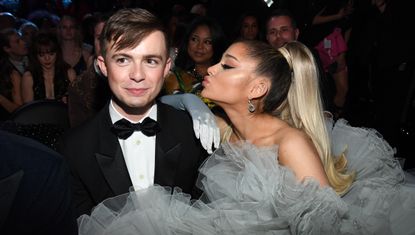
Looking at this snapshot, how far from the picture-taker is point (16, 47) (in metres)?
5.19

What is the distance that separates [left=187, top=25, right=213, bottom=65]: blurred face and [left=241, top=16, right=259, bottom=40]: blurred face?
1648 millimetres

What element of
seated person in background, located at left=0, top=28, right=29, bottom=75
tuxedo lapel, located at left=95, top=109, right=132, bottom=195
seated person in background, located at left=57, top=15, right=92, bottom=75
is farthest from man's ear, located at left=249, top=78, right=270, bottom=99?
seated person in background, located at left=0, top=28, right=29, bottom=75

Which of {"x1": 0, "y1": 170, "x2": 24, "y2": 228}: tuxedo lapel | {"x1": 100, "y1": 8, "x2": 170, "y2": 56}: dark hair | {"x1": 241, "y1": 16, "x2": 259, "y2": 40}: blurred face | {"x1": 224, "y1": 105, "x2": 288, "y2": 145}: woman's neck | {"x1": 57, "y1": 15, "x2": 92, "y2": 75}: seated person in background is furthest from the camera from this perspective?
{"x1": 241, "y1": 16, "x2": 259, "y2": 40}: blurred face

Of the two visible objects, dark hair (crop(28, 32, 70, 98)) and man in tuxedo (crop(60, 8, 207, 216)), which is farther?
dark hair (crop(28, 32, 70, 98))

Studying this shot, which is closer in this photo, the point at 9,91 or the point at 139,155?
the point at 139,155

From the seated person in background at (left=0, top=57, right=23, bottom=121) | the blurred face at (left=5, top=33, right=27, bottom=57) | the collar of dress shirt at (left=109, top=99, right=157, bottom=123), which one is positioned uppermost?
the blurred face at (left=5, top=33, right=27, bottom=57)

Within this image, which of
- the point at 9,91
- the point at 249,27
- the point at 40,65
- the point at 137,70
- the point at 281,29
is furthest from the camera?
the point at 249,27

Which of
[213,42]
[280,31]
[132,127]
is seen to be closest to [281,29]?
[280,31]

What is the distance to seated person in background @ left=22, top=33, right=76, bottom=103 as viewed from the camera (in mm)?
4520

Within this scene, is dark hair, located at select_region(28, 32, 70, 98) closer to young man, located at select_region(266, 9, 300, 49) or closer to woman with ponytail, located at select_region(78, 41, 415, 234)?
young man, located at select_region(266, 9, 300, 49)

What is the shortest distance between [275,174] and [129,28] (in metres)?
0.93

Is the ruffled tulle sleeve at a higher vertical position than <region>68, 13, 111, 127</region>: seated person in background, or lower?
lower

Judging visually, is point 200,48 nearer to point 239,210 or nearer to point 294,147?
point 294,147

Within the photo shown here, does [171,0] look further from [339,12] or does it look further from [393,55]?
[393,55]
